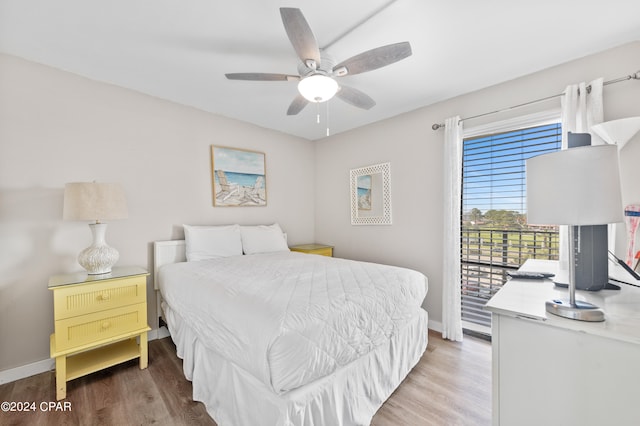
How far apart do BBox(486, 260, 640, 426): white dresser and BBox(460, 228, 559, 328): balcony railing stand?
1.82 metres

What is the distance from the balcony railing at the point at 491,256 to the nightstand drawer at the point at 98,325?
324cm

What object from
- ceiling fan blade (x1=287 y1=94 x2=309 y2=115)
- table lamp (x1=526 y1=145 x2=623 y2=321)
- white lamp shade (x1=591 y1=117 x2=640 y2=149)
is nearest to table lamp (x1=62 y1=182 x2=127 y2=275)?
ceiling fan blade (x1=287 y1=94 x2=309 y2=115)

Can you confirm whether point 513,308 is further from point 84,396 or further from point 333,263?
point 84,396

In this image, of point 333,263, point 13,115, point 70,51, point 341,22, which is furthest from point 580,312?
point 13,115

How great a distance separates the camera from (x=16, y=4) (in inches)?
61.6

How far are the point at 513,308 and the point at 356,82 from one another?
2.16 meters

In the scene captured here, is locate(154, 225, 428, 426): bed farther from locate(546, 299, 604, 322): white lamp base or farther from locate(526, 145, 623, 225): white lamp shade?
locate(526, 145, 623, 225): white lamp shade

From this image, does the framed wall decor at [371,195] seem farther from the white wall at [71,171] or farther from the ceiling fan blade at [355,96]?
the white wall at [71,171]

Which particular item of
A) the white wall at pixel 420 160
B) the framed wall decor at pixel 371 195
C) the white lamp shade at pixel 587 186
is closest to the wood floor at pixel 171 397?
the white wall at pixel 420 160

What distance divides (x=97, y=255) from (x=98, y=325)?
0.53 meters

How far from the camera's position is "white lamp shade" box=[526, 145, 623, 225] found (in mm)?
Result: 907

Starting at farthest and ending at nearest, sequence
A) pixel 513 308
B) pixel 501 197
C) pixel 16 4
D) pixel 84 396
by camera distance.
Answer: pixel 501 197, pixel 84 396, pixel 16 4, pixel 513 308

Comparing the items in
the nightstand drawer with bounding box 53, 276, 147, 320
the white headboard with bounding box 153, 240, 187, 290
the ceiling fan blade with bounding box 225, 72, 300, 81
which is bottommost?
the nightstand drawer with bounding box 53, 276, 147, 320

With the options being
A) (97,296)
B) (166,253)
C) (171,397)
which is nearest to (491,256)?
(171,397)
